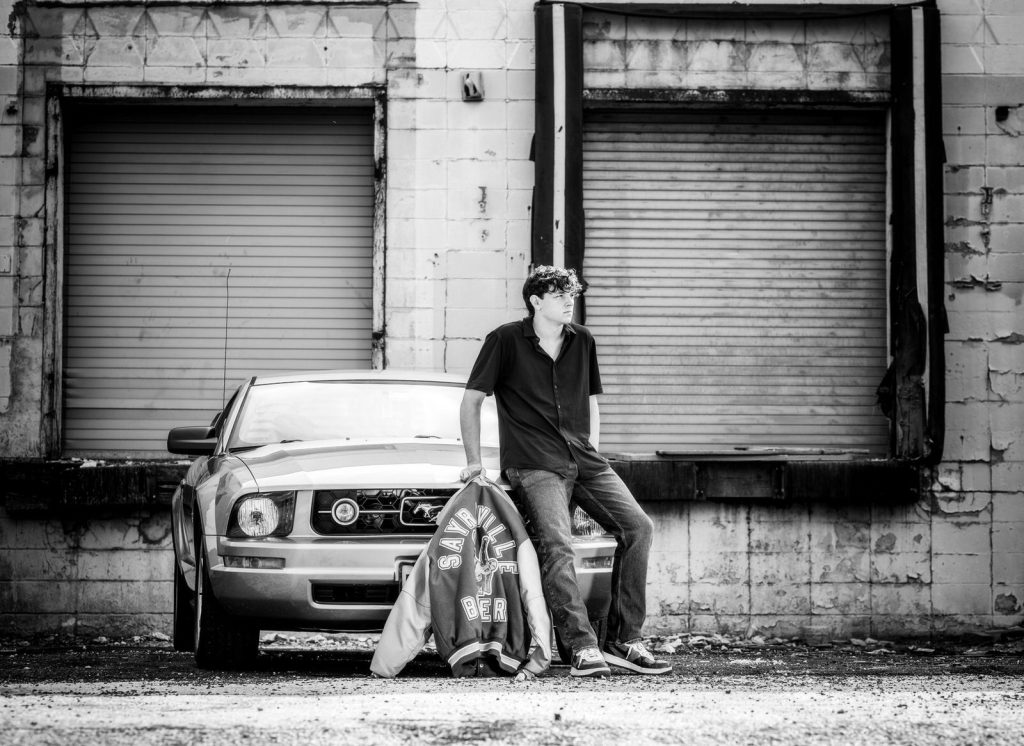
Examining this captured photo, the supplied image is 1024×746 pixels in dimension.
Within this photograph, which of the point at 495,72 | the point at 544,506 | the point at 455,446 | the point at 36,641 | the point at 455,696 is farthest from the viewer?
the point at 495,72

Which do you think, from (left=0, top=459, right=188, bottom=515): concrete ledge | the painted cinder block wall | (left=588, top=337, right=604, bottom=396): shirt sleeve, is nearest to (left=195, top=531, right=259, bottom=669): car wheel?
(left=588, top=337, right=604, bottom=396): shirt sleeve

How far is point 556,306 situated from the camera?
6.88 m

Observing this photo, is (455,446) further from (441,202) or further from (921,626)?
(921,626)

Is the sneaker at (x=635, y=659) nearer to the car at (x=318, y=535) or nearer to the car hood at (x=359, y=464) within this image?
the car at (x=318, y=535)

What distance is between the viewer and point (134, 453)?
37.2 ft

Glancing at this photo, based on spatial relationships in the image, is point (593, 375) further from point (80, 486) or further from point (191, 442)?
point (80, 486)

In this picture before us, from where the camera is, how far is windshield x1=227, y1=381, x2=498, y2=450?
7.72 metres

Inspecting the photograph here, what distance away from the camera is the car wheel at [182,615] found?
8.48m

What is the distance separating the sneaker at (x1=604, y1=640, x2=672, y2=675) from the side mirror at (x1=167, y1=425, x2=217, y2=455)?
8.50 ft

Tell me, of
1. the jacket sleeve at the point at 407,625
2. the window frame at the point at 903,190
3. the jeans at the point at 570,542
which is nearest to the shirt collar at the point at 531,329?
the jeans at the point at 570,542

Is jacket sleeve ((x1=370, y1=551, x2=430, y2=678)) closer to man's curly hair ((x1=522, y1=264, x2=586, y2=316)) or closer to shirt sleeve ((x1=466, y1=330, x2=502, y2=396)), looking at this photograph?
shirt sleeve ((x1=466, y1=330, x2=502, y2=396))

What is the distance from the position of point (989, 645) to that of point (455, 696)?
676 centimetres

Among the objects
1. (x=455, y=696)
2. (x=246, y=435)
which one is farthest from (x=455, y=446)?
(x=455, y=696)

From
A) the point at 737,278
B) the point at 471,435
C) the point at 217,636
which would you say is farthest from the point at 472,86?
the point at 217,636
